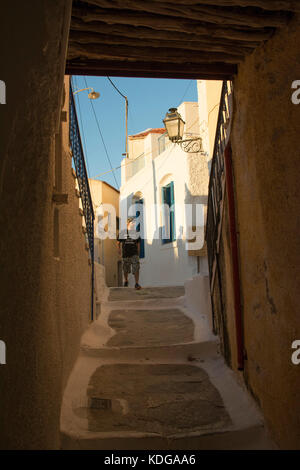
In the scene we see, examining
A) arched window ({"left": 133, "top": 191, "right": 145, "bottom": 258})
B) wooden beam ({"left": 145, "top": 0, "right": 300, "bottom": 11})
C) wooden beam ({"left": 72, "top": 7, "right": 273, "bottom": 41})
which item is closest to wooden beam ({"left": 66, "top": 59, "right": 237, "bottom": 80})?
wooden beam ({"left": 72, "top": 7, "right": 273, "bottom": 41})

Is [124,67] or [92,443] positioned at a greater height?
[124,67]

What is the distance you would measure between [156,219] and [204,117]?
3.42 meters

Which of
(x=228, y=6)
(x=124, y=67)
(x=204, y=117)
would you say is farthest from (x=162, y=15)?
(x=204, y=117)

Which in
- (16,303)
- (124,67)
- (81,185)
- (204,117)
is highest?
(204,117)

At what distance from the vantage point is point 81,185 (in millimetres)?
5324

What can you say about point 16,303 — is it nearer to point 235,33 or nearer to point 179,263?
point 235,33

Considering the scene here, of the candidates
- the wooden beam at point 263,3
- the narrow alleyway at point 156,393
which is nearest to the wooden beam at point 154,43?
the wooden beam at point 263,3

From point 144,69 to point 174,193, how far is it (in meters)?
7.23

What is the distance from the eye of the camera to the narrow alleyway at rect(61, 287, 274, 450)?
3150 mm

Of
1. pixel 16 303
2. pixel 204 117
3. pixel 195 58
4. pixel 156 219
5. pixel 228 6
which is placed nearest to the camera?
pixel 16 303

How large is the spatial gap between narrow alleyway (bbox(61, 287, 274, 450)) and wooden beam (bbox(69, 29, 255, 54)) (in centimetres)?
309

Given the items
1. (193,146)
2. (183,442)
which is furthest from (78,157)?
(193,146)

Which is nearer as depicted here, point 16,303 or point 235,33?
point 16,303

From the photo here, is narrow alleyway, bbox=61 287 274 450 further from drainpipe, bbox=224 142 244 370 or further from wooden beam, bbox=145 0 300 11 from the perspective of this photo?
wooden beam, bbox=145 0 300 11
